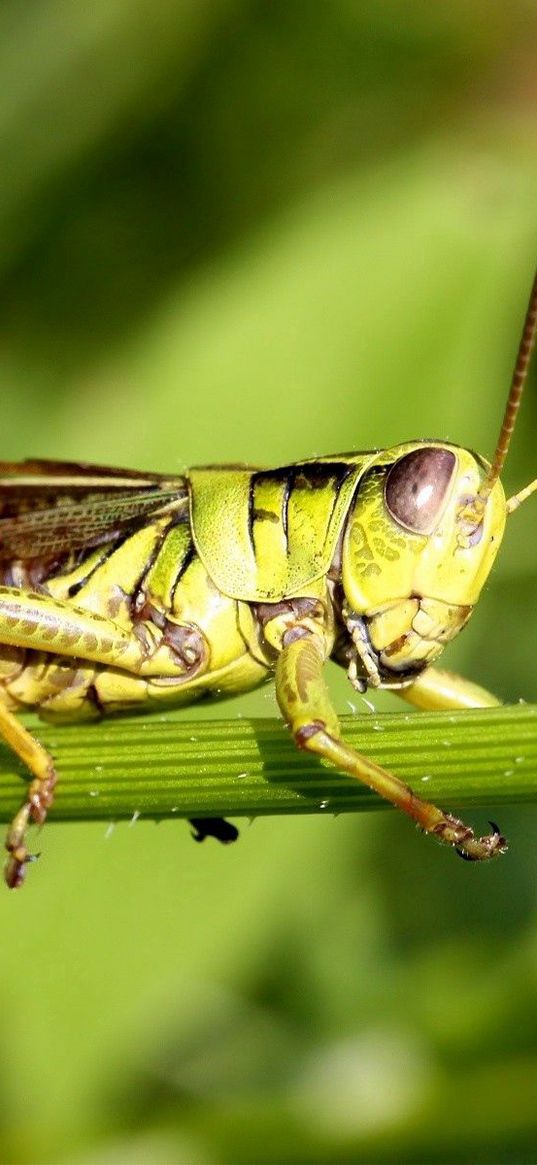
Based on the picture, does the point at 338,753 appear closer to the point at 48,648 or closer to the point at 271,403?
the point at 48,648

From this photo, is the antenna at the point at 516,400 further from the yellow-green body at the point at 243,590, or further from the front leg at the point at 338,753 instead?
the front leg at the point at 338,753

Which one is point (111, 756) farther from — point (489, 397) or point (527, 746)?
point (489, 397)

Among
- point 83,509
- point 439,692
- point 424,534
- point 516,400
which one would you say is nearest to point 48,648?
point 83,509

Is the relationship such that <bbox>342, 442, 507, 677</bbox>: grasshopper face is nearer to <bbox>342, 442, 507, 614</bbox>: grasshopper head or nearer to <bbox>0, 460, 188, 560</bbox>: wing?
<bbox>342, 442, 507, 614</bbox>: grasshopper head

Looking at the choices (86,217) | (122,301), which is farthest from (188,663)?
(86,217)

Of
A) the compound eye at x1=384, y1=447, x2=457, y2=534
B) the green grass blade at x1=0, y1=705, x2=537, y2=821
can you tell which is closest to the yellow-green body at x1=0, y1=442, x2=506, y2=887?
the compound eye at x1=384, y1=447, x2=457, y2=534

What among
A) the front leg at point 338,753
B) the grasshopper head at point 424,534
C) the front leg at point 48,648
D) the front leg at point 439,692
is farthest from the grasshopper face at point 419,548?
the front leg at point 48,648
